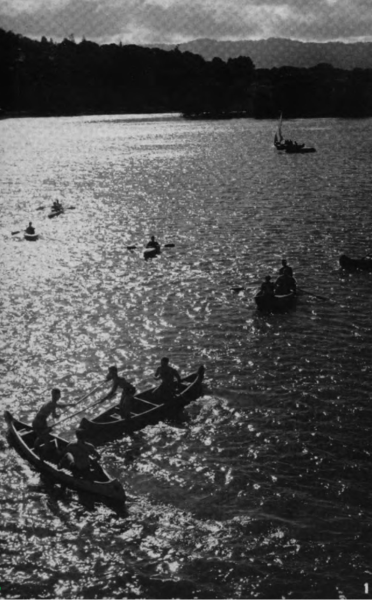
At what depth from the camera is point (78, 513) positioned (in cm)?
2456

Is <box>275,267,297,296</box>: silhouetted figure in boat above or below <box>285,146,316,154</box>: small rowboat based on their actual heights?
below

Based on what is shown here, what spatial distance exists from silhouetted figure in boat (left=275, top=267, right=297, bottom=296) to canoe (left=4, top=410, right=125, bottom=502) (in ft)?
69.8

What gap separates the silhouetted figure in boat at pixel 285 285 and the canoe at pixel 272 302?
701 millimetres

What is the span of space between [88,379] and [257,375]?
862 centimetres

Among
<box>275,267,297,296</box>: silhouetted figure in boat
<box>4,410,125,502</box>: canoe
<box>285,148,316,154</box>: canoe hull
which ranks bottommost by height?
<box>4,410,125,502</box>: canoe

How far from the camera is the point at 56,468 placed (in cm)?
2645

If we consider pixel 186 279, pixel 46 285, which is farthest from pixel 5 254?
pixel 186 279

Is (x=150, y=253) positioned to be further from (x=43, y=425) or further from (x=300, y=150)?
(x=300, y=150)

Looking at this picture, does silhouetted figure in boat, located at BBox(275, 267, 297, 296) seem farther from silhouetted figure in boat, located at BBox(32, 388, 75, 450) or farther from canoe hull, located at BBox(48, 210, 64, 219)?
canoe hull, located at BBox(48, 210, 64, 219)

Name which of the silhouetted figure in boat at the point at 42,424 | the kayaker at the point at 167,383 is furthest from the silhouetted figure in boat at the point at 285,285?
the silhouetted figure in boat at the point at 42,424

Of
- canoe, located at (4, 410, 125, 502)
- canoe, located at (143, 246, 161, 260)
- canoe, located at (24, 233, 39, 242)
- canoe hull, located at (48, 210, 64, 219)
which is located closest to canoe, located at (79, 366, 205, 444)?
canoe, located at (4, 410, 125, 502)

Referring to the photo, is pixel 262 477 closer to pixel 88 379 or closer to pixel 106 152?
pixel 88 379

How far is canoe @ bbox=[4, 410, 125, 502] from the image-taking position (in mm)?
24344

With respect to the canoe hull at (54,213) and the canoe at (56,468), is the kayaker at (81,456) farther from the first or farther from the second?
the canoe hull at (54,213)
